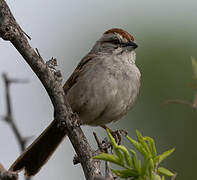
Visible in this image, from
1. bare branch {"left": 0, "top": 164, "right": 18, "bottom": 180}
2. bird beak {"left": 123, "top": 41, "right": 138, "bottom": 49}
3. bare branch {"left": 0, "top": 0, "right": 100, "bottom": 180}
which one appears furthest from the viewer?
bird beak {"left": 123, "top": 41, "right": 138, "bottom": 49}

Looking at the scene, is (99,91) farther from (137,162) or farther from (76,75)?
(137,162)

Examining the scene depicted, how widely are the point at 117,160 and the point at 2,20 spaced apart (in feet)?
4.09

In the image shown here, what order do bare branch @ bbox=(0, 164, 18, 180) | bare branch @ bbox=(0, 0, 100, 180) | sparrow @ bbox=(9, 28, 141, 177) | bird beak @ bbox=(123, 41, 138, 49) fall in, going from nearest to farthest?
bare branch @ bbox=(0, 164, 18, 180) < bare branch @ bbox=(0, 0, 100, 180) < sparrow @ bbox=(9, 28, 141, 177) < bird beak @ bbox=(123, 41, 138, 49)

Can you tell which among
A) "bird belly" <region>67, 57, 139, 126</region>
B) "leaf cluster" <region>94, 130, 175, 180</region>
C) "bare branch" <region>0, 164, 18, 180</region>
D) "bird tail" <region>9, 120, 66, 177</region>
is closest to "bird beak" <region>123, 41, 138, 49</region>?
"bird belly" <region>67, 57, 139, 126</region>

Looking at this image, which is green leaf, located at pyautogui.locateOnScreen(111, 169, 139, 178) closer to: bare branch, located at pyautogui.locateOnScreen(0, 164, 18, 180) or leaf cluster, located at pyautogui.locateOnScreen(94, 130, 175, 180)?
leaf cluster, located at pyautogui.locateOnScreen(94, 130, 175, 180)

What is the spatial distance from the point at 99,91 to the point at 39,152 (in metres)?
1.08

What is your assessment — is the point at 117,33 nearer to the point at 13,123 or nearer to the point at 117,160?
the point at 13,123

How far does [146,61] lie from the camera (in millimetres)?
7395

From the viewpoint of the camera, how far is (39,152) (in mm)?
5371

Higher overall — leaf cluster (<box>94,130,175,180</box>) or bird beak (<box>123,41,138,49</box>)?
leaf cluster (<box>94,130,175,180</box>)

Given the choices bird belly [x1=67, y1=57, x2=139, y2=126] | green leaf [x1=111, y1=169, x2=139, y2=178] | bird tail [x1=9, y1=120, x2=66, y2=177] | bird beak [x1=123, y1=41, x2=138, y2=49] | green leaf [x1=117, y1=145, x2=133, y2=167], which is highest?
green leaf [x1=117, y1=145, x2=133, y2=167]

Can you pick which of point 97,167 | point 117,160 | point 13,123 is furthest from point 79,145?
point 117,160

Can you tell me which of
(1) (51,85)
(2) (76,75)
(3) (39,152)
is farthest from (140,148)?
(2) (76,75)

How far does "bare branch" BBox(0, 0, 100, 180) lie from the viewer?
9.29 feet
